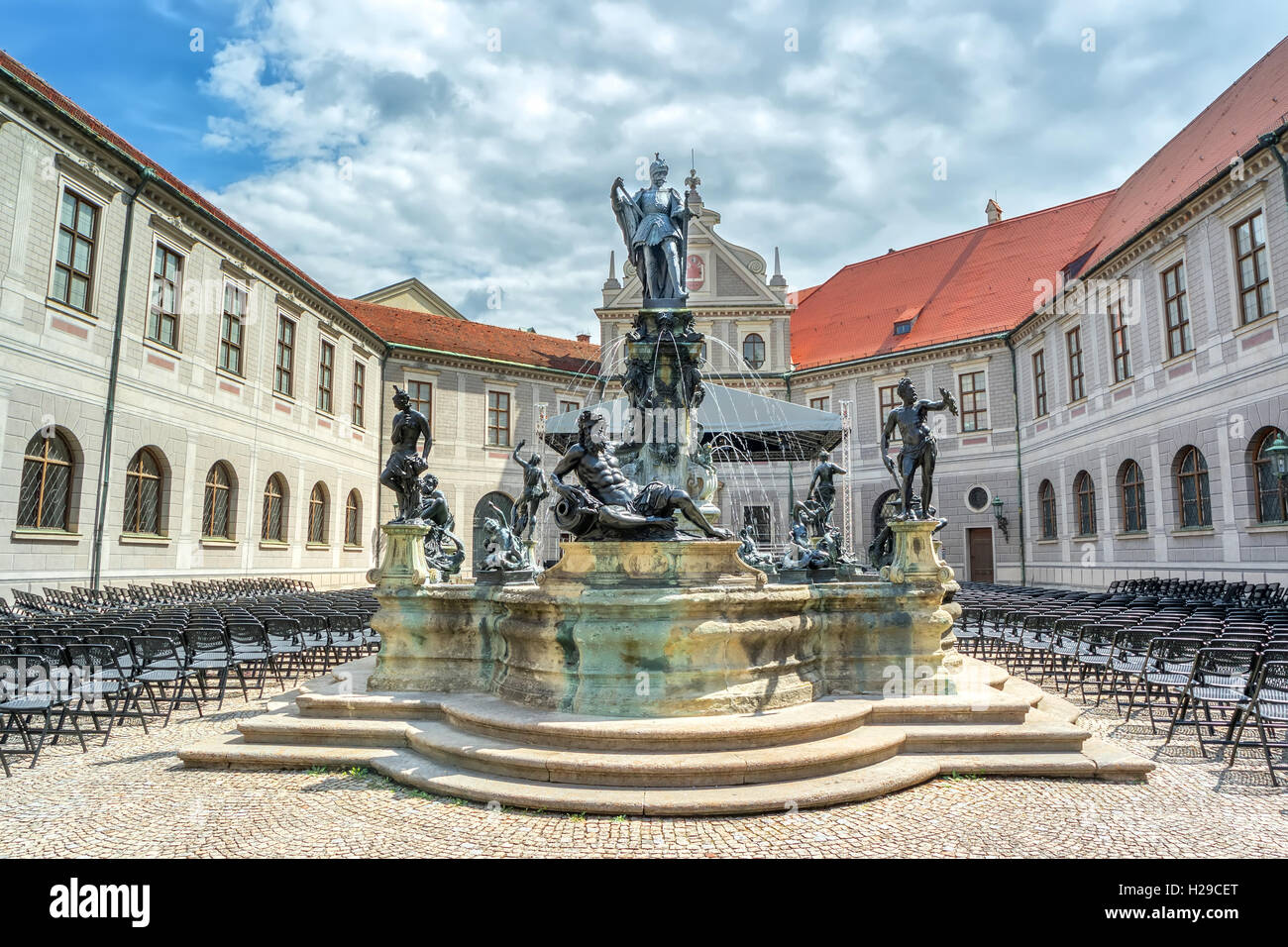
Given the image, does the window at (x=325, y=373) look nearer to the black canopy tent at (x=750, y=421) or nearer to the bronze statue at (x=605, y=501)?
the black canopy tent at (x=750, y=421)

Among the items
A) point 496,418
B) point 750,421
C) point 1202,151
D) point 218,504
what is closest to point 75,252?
point 218,504

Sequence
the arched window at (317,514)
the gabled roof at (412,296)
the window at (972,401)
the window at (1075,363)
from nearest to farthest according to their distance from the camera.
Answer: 1. the window at (1075,363)
2. the arched window at (317,514)
3. the window at (972,401)
4. the gabled roof at (412,296)

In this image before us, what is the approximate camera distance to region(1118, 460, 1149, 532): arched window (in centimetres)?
2130

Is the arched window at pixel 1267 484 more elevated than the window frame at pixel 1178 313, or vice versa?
the window frame at pixel 1178 313

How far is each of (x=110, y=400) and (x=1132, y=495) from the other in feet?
82.7

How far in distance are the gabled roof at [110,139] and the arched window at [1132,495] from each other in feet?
81.1

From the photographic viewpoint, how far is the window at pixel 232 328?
835 inches

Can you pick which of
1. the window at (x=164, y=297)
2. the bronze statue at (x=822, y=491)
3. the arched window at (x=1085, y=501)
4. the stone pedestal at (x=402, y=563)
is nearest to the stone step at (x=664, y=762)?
the stone pedestal at (x=402, y=563)

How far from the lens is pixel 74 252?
53.8 feet

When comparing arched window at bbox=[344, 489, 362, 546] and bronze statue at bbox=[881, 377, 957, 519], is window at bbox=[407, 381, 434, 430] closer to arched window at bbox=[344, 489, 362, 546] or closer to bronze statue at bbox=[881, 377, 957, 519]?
arched window at bbox=[344, 489, 362, 546]

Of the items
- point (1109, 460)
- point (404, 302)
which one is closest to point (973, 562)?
point (1109, 460)

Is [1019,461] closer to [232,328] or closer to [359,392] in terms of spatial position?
[359,392]

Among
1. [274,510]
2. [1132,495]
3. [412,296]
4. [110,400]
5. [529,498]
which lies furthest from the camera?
[412,296]

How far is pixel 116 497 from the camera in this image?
55.5ft
